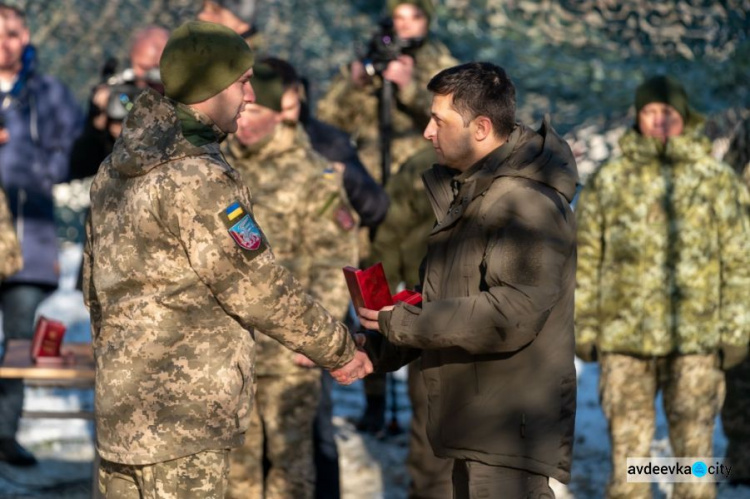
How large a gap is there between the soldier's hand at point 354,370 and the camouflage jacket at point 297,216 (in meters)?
1.35

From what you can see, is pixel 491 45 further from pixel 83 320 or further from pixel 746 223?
pixel 746 223

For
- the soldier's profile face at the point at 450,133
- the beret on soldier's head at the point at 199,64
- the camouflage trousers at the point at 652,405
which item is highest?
the beret on soldier's head at the point at 199,64

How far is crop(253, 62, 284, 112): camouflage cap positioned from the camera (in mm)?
5895

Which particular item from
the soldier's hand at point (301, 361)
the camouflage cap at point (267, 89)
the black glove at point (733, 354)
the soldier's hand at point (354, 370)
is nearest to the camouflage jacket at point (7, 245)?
the camouflage cap at point (267, 89)

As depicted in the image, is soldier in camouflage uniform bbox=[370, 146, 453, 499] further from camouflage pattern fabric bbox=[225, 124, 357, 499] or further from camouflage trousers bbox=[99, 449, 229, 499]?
camouflage trousers bbox=[99, 449, 229, 499]

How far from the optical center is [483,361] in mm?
4180

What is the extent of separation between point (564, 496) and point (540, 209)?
3258 millimetres

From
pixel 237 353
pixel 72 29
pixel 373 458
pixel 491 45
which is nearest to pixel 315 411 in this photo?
pixel 373 458

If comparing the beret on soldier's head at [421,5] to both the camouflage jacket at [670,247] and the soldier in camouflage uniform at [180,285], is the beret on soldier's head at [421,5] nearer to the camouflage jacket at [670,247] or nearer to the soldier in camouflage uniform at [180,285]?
the camouflage jacket at [670,247]

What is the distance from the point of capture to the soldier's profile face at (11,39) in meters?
7.35

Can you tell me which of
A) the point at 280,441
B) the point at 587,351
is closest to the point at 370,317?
the point at 280,441

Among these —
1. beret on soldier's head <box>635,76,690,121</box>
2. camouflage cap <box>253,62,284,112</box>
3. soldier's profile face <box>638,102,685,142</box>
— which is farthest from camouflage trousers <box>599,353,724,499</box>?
camouflage cap <box>253,62,284,112</box>

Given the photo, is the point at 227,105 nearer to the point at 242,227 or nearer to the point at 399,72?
the point at 242,227

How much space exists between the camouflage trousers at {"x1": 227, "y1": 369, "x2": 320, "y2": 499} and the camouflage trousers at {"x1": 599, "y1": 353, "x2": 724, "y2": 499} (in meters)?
1.57
